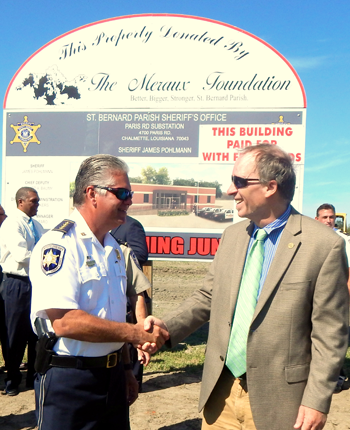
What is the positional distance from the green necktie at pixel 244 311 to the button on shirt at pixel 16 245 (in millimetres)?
3171

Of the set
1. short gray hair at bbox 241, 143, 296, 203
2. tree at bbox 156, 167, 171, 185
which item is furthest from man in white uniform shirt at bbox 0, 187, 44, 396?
short gray hair at bbox 241, 143, 296, 203

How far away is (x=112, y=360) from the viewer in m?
2.17

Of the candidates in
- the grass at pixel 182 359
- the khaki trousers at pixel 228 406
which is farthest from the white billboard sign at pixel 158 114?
the khaki trousers at pixel 228 406

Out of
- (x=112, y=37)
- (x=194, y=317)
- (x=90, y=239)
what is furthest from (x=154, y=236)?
(x=90, y=239)

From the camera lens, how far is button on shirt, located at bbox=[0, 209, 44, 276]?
4758 mm

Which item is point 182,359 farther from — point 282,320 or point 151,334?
point 282,320

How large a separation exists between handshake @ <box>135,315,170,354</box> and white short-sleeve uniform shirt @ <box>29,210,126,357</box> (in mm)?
129

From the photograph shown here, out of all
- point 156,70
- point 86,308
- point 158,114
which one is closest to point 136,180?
point 158,114

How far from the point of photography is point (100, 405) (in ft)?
6.97

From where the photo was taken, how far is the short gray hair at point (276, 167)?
2.20 m

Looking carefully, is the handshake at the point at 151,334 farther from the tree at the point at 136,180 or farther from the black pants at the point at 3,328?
the tree at the point at 136,180

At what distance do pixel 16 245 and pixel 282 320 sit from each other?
11.6ft

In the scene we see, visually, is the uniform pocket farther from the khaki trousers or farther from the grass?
the grass

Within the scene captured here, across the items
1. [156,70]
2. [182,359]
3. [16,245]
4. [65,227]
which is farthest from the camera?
[156,70]
